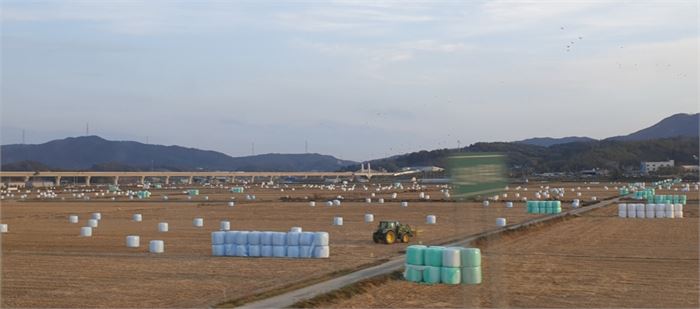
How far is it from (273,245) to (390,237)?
8.20 meters

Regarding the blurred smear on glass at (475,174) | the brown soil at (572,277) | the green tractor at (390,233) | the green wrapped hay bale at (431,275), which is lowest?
the brown soil at (572,277)

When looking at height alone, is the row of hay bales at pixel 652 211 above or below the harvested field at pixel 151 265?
above

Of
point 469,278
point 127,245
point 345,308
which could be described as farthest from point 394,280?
point 127,245

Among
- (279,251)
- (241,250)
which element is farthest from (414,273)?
(241,250)

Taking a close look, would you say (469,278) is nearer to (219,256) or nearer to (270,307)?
(270,307)

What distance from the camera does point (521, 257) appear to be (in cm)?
3369

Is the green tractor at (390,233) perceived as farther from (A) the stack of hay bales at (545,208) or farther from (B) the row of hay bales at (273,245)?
(A) the stack of hay bales at (545,208)

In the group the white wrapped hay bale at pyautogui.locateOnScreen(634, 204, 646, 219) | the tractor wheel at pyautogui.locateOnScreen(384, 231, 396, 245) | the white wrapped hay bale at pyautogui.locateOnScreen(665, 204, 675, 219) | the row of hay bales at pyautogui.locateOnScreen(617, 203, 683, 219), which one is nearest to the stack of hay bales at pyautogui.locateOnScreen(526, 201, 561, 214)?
the row of hay bales at pyautogui.locateOnScreen(617, 203, 683, 219)

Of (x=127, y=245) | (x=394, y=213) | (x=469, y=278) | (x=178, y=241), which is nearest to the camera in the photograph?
(x=469, y=278)

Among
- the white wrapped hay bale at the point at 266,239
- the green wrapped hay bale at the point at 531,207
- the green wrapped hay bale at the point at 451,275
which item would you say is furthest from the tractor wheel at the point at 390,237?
the green wrapped hay bale at the point at 531,207

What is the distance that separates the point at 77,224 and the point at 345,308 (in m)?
44.0

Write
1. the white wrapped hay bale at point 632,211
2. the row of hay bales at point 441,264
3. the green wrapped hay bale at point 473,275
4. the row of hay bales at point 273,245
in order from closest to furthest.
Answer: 1. the green wrapped hay bale at point 473,275
2. the row of hay bales at point 441,264
3. the row of hay bales at point 273,245
4. the white wrapped hay bale at point 632,211

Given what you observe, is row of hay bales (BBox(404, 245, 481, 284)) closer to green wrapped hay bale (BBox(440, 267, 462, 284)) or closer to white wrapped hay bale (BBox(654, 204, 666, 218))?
green wrapped hay bale (BBox(440, 267, 462, 284))

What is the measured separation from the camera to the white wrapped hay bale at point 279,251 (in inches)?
1326
